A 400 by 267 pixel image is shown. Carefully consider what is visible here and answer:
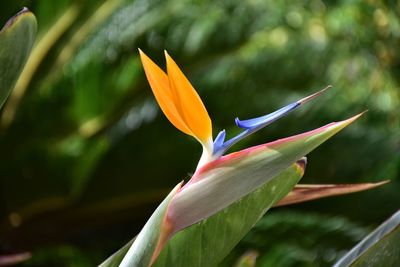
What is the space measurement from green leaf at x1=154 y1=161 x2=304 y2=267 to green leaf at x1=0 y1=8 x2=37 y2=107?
191 millimetres

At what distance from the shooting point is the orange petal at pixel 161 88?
479mm

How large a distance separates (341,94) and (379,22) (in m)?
1.58

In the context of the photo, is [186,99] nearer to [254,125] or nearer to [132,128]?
[254,125]

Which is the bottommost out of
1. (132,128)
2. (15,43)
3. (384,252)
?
(132,128)

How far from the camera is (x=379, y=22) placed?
373cm

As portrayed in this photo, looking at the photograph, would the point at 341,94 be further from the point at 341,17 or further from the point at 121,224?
the point at 341,17

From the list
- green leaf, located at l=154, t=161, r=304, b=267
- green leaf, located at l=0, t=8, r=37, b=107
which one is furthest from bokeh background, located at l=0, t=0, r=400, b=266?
green leaf, located at l=0, t=8, r=37, b=107

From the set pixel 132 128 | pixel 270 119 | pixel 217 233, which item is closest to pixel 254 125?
pixel 270 119

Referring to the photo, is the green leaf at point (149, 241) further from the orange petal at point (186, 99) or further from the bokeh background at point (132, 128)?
the bokeh background at point (132, 128)

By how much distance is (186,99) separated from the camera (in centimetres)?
48

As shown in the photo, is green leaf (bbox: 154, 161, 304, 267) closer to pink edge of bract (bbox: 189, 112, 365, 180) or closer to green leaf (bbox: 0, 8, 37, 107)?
pink edge of bract (bbox: 189, 112, 365, 180)

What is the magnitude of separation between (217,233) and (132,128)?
4.93ft

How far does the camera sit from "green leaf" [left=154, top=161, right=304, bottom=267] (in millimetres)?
573

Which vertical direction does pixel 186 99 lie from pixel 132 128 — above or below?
above
